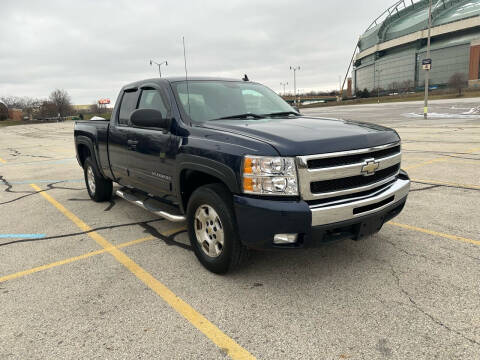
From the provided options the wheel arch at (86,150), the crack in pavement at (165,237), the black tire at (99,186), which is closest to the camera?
the crack in pavement at (165,237)

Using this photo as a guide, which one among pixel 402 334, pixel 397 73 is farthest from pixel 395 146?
pixel 397 73

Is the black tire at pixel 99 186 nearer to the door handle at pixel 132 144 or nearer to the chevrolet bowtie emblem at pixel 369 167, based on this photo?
the door handle at pixel 132 144

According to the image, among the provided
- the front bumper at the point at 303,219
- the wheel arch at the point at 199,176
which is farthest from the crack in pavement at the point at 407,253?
the wheel arch at the point at 199,176

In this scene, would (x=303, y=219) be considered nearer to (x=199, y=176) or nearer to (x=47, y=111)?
(x=199, y=176)

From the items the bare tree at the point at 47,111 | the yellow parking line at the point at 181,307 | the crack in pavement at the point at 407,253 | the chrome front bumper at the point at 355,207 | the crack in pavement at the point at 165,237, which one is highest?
the bare tree at the point at 47,111

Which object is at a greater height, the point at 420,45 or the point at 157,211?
the point at 420,45

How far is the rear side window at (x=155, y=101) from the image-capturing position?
4176mm

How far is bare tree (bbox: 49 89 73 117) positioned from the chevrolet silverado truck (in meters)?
107

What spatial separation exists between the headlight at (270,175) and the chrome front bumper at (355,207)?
26cm

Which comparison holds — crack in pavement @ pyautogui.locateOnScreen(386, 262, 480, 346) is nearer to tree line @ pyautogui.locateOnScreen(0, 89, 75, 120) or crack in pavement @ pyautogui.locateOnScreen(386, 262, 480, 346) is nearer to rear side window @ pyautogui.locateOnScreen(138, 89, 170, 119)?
rear side window @ pyautogui.locateOnScreen(138, 89, 170, 119)

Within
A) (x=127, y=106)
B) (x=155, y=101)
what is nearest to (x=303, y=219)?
(x=155, y=101)

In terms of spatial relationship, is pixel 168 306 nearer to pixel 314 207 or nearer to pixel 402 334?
pixel 314 207

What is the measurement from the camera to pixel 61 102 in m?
103

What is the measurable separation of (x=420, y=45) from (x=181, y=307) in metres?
102
